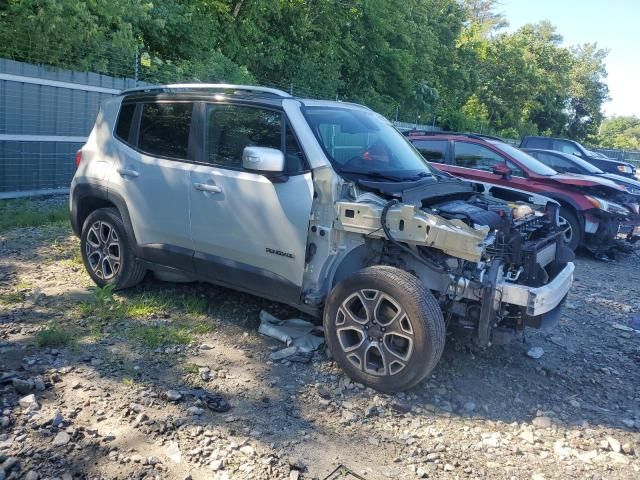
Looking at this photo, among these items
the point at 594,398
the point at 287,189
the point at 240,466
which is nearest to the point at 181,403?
the point at 240,466

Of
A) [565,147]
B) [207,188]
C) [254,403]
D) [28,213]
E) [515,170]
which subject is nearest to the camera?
[254,403]

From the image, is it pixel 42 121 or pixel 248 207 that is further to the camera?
pixel 42 121

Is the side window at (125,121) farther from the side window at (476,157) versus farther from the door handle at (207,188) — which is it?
the side window at (476,157)

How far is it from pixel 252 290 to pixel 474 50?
3000cm

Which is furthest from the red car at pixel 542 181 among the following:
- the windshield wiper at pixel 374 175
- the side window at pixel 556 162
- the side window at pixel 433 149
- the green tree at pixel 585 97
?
the green tree at pixel 585 97

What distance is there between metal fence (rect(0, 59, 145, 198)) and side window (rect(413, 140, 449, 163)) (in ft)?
19.1

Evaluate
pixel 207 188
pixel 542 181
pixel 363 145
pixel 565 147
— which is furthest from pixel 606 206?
pixel 565 147

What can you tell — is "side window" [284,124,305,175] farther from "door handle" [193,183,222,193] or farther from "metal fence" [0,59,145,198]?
"metal fence" [0,59,145,198]

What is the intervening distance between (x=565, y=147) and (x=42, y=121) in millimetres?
15447

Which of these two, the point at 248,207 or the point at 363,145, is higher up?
the point at 363,145

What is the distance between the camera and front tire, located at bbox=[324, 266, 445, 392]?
3.85 meters

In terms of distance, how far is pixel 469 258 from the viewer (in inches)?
153

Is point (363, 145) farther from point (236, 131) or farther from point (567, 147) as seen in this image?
point (567, 147)

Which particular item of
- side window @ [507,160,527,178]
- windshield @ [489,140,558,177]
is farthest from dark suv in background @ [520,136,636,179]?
side window @ [507,160,527,178]
